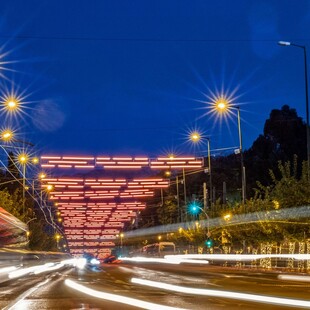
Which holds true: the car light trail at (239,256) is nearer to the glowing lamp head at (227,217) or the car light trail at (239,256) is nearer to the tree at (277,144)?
the glowing lamp head at (227,217)

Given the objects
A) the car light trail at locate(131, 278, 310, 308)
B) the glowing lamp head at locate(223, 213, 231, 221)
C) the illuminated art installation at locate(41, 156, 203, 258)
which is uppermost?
the illuminated art installation at locate(41, 156, 203, 258)

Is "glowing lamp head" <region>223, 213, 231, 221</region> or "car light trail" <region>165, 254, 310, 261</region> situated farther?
"glowing lamp head" <region>223, 213, 231, 221</region>

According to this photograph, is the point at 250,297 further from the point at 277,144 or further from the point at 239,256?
the point at 277,144

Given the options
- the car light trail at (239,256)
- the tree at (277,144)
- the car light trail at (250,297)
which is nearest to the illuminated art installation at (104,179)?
the car light trail at (239,256)

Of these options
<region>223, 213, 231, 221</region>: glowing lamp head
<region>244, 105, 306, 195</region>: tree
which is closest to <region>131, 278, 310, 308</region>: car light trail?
<region>223, 213, 231, 221</region>: glowing lamp head

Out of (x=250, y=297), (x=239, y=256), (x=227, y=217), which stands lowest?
(x=250, y=297)

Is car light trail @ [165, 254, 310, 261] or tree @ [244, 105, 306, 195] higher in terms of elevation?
tree @ [244, 105, 306, 195]

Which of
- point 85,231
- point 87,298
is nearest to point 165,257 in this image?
point 87,298

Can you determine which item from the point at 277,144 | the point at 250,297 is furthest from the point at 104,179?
the point at 250,297

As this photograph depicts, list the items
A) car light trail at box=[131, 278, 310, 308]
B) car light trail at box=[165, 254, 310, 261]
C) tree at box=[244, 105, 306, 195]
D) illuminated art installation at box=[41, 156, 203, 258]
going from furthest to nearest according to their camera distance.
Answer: tree at box=[244, 105, 306, 195] → illuminated art installation at box=[41, 156, 203, 258] → car light trail at box=[165, 254, 310, 261] → car light trail at box=[131, 278, 310, 308]

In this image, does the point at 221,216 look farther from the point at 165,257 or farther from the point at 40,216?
the point at 40,216

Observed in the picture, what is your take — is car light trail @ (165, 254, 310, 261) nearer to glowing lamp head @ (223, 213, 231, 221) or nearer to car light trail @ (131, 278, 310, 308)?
glowing lamp head @ (223, 213, 231, 221)

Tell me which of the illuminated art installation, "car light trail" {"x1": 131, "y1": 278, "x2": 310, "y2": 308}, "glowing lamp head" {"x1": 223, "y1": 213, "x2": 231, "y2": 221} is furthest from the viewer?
"glowing lamp head" {"x1": 223, "y1": 213, "x2": 231, "y2": 221}

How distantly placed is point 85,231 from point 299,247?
135149 millimetres
